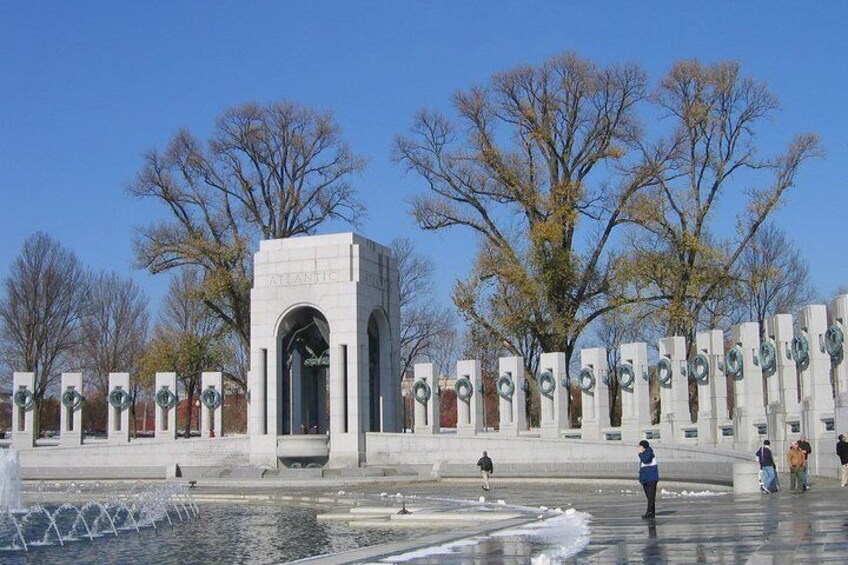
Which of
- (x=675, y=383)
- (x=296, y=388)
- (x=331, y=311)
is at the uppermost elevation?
(x=331, y=311)

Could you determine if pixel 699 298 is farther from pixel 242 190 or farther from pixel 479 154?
pixel 242 190

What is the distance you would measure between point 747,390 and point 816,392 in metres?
4.83

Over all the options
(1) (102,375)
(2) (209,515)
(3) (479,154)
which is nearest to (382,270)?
(3) (479,154)

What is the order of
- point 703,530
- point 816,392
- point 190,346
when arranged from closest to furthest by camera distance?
point 703,530 < point 816,392 < point 190,346

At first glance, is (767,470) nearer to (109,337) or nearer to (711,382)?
(711,382)

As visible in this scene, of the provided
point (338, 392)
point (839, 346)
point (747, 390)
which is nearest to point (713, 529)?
point (839, 346)

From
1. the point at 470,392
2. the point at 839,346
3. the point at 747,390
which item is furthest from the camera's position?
the point at 470,392

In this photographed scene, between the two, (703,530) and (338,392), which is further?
(338,392)

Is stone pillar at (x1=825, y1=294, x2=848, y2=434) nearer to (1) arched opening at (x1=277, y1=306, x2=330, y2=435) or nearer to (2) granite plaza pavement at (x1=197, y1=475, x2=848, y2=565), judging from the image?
(2) granite plaza pavement at (x1=197, y1=475, x2=848, y2=565)

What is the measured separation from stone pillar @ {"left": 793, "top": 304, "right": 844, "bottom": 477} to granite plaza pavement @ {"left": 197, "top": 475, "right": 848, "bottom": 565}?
871 mm

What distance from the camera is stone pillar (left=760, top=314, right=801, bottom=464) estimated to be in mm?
30938

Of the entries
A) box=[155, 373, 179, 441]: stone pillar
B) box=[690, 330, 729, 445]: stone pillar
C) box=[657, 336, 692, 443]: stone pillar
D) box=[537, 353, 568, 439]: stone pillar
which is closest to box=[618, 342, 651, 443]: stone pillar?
box=[657, 336, 692, 443]: stone pillar

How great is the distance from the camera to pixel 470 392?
142 ft

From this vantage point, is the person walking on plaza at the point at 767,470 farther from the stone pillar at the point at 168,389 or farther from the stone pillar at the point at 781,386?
the stone pillar at the point at 168,389
